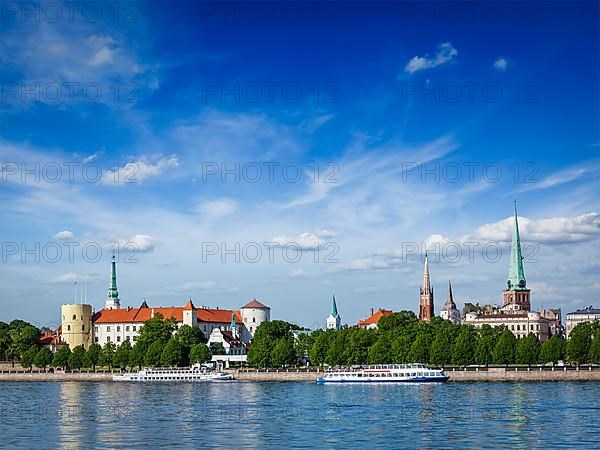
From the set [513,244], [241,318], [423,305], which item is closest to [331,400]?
[241,318]

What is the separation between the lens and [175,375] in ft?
333

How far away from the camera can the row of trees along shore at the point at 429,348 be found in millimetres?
95188

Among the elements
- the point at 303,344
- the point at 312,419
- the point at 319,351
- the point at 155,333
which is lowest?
the point at 312,419

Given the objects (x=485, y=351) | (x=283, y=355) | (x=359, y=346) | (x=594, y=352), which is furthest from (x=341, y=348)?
(x=594, y=352)

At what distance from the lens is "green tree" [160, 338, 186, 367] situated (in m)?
108

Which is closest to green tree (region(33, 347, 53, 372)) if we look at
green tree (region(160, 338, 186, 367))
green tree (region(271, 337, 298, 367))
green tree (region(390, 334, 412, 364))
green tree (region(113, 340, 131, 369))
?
green tree (region(113, 340, 131, 369))

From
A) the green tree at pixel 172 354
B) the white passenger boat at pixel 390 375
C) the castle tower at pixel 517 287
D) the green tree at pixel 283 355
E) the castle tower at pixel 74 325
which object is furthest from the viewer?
Result: the castle tower at pixel 517 287

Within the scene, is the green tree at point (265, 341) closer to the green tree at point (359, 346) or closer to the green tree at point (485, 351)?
the green tree at point (359, 346)

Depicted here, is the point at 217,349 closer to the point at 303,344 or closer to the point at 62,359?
the point at 303,344

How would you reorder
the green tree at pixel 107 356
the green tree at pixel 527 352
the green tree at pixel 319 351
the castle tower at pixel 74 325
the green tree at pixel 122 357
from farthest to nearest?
the castle tower at pixel 74 325, the green tree at pixel 107 356, the green tree at pixel 122 357, the green tree at pixel 319 351, the green tree at pixel 527 352

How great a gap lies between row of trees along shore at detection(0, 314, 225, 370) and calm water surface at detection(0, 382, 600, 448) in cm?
3615

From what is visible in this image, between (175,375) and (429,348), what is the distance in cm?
2793

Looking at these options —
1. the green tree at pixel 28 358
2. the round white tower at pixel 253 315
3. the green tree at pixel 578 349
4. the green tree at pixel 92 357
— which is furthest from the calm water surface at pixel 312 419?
the round white tower at pixel 253 315

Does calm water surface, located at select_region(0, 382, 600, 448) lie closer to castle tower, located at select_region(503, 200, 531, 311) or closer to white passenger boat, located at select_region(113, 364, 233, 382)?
white passenger boat, located at select_region(113, 364, 233, 382)
